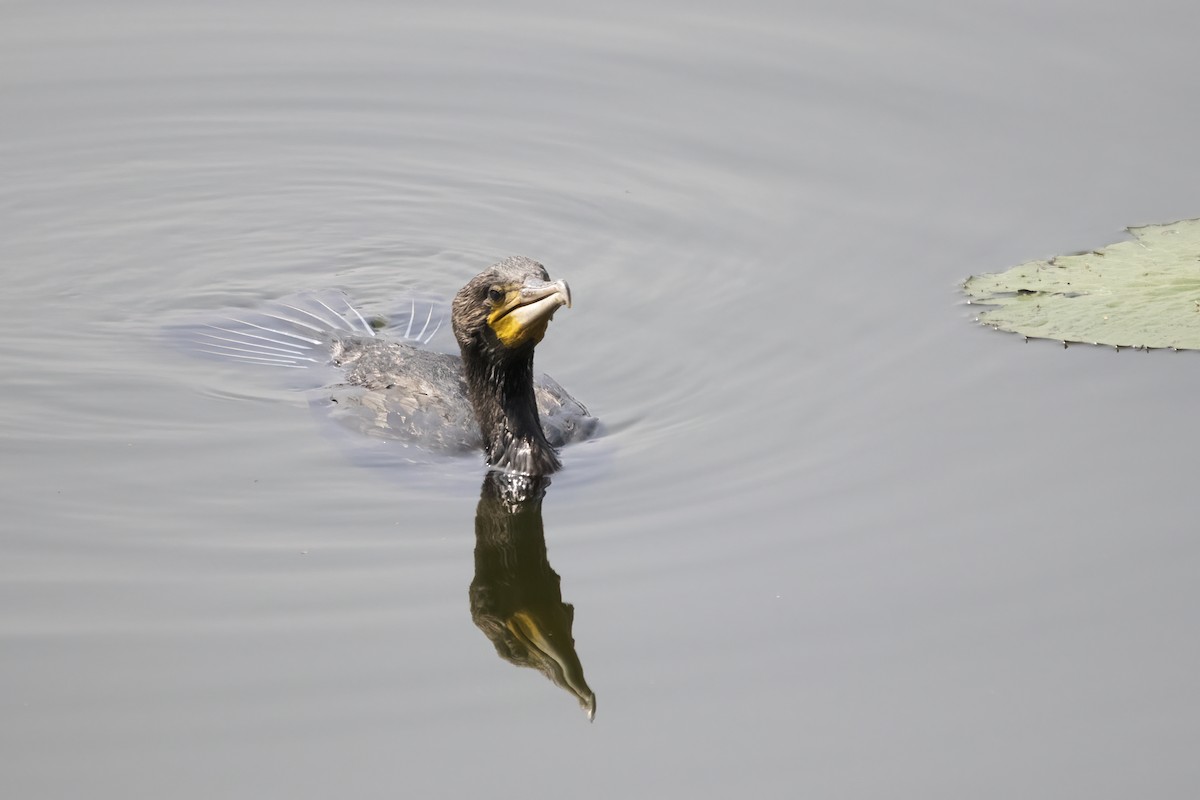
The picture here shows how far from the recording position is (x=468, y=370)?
8648mm

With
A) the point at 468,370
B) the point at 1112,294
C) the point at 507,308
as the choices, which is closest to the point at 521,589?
the point at 507,308

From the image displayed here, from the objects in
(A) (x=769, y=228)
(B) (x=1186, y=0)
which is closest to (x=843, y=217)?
(A) (x=769, y=228)

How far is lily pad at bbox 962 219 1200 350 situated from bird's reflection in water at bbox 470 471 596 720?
305 cm

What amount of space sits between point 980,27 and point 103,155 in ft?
21.9

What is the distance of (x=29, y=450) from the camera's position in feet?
27.7

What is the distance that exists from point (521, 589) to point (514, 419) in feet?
4.26

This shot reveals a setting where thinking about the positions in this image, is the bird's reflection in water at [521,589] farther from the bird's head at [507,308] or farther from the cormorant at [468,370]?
the bird's head at [507,308]

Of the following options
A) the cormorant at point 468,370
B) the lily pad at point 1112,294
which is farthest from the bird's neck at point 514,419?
the lily pad at point 1112,294

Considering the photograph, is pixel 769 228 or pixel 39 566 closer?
pixel 39 566

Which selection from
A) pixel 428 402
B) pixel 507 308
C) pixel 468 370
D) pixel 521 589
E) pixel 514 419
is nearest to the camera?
pixel 521 589

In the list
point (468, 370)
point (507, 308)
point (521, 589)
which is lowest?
point (521, 589)

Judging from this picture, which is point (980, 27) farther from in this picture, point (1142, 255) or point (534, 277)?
point (534, 277)

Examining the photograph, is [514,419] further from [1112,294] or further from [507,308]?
[1112,294]

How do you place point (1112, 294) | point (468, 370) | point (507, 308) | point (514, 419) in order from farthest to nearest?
point (1112, 294)
point (468, 370)
point (514, 419)
point (507, 308)
